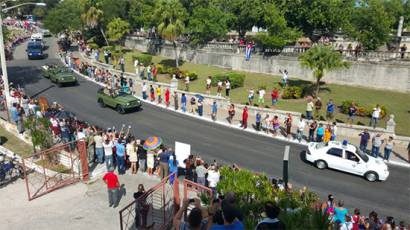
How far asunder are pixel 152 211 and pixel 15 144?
13.1m

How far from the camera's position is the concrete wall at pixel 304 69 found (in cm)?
3234

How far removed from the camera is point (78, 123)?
21328 mm

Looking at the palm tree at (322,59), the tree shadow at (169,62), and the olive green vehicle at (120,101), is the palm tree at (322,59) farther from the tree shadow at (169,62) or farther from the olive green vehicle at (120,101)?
the tree shadow at (169,62)

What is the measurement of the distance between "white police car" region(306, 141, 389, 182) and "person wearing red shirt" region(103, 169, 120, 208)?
10.1m

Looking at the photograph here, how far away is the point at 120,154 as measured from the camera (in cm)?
1756

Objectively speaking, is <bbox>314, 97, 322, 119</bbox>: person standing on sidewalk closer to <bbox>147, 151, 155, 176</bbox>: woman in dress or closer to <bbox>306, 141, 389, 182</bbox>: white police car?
<bbox>306, 141, 389, 182</bbox>: white police car

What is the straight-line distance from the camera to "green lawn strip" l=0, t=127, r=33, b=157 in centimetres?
2136

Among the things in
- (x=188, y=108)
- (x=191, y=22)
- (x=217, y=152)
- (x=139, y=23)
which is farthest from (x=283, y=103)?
(x=139, y=23)

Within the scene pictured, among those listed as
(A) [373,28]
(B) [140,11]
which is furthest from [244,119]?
(B) [140,11]

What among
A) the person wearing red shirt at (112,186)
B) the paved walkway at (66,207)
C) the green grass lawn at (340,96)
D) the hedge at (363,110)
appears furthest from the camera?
the green grass lawn at (340,96)

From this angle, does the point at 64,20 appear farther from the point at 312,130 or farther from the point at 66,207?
the point at 66,207

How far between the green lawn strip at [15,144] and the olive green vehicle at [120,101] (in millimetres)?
6871

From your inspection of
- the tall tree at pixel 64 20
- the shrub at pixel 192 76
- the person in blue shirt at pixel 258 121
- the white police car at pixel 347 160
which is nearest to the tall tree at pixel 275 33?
the shrub at pixel 192 76

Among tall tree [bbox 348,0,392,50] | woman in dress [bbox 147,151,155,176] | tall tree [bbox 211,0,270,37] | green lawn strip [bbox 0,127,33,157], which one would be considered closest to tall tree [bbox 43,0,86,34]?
tall tree [bbox 211,0,270,37]
